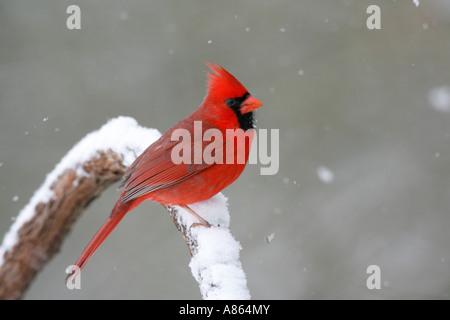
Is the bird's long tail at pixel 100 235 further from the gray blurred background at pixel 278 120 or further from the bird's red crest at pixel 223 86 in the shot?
the gray blurred background at pixel 278 120

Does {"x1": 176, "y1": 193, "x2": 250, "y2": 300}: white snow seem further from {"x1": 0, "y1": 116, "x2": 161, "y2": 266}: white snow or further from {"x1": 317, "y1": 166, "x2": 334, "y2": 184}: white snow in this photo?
{"x1": 317, "y1": 166, "x2": 334, "y2": 184}: white snow

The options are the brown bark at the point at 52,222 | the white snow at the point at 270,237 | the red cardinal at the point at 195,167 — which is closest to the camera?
the red cardinal at the point at 195,167

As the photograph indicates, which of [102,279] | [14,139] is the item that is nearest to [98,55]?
[14,139]

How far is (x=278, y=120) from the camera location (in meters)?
4.38

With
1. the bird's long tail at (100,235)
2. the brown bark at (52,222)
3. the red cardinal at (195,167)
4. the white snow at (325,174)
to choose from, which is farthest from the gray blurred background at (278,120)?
the bird's long tail at (100,235)

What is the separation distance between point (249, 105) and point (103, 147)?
2.51ft

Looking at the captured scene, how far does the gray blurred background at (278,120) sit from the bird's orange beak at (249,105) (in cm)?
194

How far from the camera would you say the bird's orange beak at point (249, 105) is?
2238 millimetres

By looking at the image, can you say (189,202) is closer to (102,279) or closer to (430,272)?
(102,279)

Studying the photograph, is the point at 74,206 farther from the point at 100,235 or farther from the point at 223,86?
the point at 223,86

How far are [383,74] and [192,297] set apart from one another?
8.12ft

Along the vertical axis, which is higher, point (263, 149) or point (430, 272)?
point (263, 149)

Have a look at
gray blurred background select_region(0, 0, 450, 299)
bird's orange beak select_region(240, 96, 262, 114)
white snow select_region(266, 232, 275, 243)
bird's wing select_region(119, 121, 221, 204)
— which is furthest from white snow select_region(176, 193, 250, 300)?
gray blurred background select_region(0, 0, 450, 299)

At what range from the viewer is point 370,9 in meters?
4.01
